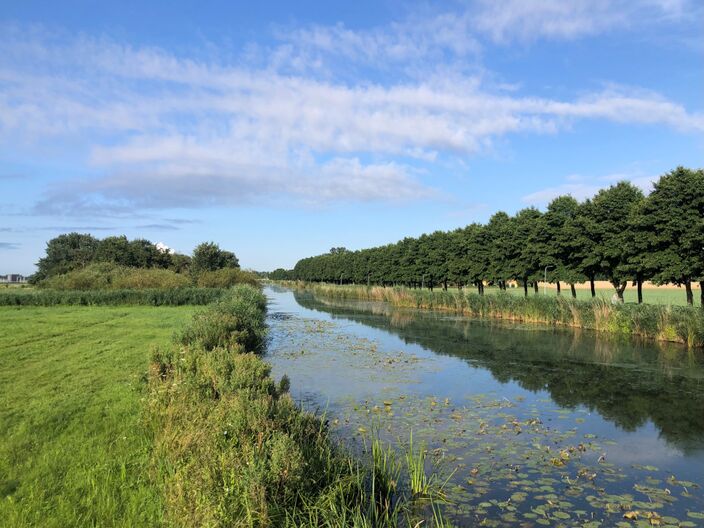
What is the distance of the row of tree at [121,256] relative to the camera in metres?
68.5

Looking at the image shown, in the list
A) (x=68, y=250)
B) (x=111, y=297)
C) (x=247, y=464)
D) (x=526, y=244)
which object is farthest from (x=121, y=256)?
(x=247, y=464)

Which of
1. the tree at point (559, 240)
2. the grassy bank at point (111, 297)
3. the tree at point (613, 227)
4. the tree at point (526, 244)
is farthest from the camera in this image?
the grassy bank at point (111, 297)

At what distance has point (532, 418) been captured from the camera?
10.3 metres

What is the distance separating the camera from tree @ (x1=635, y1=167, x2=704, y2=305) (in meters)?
21.0

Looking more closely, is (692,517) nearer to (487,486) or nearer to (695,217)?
(487,486)

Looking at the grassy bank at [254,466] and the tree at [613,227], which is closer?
the grassy bank at [254,466]

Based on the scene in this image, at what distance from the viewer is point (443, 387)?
13.2 metres

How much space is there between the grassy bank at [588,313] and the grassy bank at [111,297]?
19.9 metres

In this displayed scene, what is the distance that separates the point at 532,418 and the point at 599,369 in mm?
6899

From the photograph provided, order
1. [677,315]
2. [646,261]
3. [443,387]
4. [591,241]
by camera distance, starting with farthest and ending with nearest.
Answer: [591,241] → [646,261] → [677,315] → [443,387]

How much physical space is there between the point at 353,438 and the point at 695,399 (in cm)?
893

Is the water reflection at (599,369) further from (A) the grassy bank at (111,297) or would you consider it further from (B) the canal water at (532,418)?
(A) the grassy bank at (111,297)

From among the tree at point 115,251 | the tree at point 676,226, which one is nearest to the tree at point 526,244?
the tree at point 676,226

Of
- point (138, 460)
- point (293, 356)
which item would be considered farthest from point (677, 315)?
point (138, 460)
